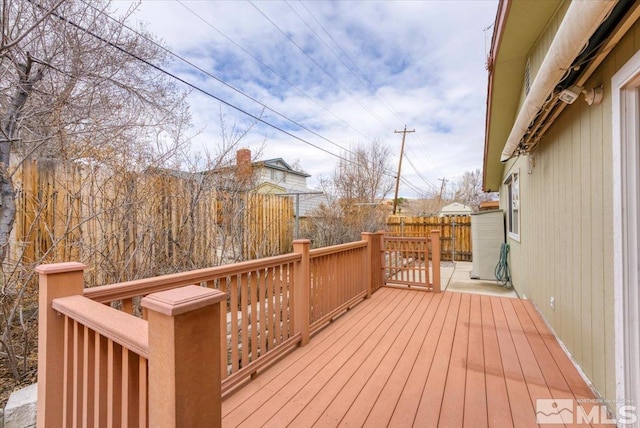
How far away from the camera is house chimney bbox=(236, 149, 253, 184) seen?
4.89 meters

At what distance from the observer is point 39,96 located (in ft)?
11.0

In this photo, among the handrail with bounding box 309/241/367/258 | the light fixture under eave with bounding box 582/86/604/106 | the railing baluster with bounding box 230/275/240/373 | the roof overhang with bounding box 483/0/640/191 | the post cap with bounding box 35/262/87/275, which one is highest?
the roof overhang with bounding box 483/0/640/191

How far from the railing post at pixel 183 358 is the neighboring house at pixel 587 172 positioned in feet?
6.74

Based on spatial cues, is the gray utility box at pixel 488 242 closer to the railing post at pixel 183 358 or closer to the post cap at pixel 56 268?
the railing post at pixel 183 358

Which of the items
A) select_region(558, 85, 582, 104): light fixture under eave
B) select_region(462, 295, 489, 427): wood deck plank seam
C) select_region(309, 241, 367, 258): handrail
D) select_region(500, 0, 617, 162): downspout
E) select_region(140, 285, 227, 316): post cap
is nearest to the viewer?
select_region(140, 285, 227, 316): post cap

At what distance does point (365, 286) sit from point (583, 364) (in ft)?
8.89

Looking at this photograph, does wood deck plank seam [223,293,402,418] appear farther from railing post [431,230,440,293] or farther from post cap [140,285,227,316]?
railing post [431,230,440,293]

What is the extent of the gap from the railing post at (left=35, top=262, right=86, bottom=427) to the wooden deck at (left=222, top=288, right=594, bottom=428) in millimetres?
907

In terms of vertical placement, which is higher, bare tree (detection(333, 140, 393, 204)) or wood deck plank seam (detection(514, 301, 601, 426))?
bare tree (detection(333, 140, 393, 204))

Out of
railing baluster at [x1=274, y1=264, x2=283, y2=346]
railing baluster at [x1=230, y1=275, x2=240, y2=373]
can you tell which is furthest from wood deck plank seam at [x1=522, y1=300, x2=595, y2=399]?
railing baluster at [x1=230, y1=275, x2=240, y2=373]

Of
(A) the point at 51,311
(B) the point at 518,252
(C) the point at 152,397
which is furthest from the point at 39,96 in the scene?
(B) the point at 518,252

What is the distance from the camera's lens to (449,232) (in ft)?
37.4

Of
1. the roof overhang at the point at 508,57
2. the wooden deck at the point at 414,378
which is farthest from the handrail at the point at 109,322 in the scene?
the roof overhang at the point at 508,57

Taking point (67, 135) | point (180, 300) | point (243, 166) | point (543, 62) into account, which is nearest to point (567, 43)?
point (543, 62)
